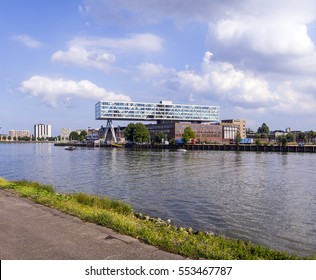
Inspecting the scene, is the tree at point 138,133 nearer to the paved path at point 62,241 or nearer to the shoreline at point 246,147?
the shoreline at point 246,147

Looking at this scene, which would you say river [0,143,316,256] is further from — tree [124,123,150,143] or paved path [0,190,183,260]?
tree [124,123,150,143]

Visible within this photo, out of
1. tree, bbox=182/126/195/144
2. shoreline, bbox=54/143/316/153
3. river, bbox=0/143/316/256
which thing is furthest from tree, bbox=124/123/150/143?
river, bbox=0/143/316/256

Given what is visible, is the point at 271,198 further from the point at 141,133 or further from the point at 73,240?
the point at 141,133

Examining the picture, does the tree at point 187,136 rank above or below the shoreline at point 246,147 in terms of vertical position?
above

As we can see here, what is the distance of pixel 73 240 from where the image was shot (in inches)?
396

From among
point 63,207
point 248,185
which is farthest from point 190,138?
point 63,207

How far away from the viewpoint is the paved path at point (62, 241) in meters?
8.74

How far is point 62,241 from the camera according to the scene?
9938 mm

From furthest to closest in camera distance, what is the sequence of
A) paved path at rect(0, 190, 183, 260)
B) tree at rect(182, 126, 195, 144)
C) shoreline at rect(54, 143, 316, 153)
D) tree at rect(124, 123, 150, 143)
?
tree at rect(124, 123, 150, 143)
tree at rect(182, 126, 195, 144)
shoreline at rect(54, 143, 316, 153)
paved path at rect(0, 190, 183, 260)

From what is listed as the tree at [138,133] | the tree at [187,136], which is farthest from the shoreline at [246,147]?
the tree at [138,133]

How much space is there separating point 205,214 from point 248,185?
17.1 meters

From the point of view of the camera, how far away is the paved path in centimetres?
874
